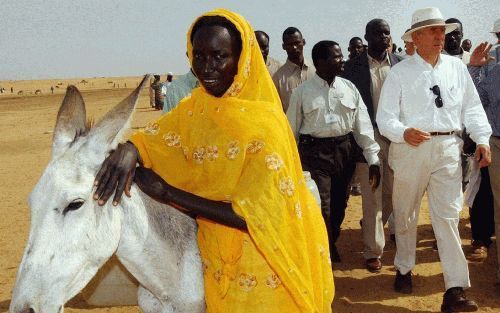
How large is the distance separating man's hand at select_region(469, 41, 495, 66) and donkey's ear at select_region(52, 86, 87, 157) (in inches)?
173

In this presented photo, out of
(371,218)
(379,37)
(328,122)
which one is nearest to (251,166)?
(328,122)

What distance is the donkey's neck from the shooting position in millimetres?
2275

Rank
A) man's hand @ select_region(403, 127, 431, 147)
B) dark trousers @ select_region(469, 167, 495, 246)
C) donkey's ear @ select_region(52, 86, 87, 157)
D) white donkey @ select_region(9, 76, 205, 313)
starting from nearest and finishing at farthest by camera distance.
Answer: white donkey @ select_region(9, 76, 205, 313), donkey's ear @ select_region(52, 86, 87, 157), man's hand @ select_region(403, 127, 431, 147), dark trousers @ select_region(469, 167, 495, 246)

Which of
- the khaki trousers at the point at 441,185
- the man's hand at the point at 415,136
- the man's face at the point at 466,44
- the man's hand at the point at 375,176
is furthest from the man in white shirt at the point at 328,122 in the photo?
the man's face at the point at 466,44

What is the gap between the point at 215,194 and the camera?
2275 mm

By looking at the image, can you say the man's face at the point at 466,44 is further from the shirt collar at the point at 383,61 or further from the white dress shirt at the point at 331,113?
the white dress shirt at the point at 331,113

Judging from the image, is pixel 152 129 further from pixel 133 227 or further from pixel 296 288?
pixel 296 288

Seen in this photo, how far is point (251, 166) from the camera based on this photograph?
2186mm

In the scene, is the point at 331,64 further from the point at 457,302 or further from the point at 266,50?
the point at 457,302

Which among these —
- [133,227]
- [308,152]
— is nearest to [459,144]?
[308,152]

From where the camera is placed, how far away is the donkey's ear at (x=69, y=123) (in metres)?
2.21

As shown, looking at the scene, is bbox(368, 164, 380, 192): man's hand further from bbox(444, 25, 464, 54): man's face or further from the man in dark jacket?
bbox(444, 25, 464, 54): man's face

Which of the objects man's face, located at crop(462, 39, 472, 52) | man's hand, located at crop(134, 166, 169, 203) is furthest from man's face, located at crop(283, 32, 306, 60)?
man's face, located at crop(462, 39, 472, 52)

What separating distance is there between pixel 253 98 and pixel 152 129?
0.51 m
